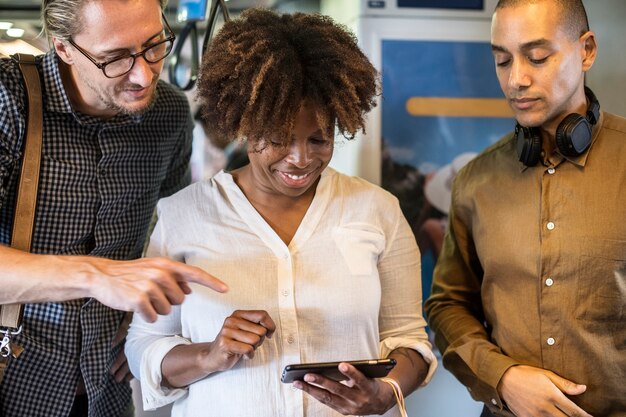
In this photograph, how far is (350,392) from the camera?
5.34 ft

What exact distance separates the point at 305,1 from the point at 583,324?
5.12 feet

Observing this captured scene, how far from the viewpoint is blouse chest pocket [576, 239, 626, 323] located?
5.74 feet

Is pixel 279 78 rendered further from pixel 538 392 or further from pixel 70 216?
pixel 538 392

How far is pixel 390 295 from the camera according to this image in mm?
1870

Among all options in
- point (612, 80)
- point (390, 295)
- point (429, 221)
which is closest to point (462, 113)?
point (429, 221)

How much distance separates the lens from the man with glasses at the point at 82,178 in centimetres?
180

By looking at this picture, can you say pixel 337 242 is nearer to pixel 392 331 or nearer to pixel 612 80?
pixel 392 331

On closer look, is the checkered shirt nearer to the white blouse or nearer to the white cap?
the white blouse

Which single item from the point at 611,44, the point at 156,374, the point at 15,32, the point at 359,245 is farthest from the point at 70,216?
the point at 611,44

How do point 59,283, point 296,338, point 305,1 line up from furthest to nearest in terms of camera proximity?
point 305,1 < point 296,338 < point 59,283

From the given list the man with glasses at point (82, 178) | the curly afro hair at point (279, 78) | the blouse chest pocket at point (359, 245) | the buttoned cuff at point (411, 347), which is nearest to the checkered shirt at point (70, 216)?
the man with glasses at point (82, 178)

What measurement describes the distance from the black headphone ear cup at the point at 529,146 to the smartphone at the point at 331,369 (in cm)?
60

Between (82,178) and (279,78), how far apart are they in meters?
0.56

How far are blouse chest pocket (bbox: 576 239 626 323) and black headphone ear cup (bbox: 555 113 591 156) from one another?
8.1 inches
